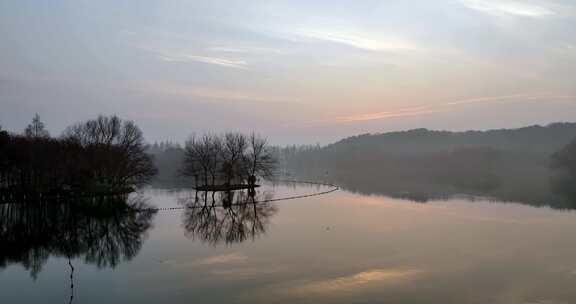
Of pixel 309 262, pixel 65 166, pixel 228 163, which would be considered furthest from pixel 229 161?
pixel 309 262

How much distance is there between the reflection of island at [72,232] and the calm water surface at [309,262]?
0.52ft

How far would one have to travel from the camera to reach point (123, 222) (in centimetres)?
2648

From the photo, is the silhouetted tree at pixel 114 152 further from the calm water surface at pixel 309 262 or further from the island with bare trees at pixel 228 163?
the calm water surface at pixel 309 262

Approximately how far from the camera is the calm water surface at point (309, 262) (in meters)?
12.5

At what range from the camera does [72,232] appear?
23.1 metres

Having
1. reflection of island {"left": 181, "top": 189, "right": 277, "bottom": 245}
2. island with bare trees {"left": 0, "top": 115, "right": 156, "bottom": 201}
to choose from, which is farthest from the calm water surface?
island with bare trees {"left": 0, "top": 115, "right": 156, "bottom": 201}

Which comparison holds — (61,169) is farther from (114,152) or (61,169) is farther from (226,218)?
(226,218)

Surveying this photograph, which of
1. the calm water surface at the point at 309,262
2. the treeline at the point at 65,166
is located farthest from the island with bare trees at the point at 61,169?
the calm water surface at the point at 309,262

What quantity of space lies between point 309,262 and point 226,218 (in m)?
12.3

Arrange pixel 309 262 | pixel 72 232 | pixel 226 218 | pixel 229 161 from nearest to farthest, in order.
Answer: pixel 309 262
pixel 72 232
pixel 226 218
pixel 229 161

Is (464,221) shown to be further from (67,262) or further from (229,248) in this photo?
(67,262)

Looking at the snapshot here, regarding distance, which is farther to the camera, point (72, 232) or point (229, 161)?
point (229, 161)

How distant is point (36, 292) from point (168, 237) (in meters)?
8.52

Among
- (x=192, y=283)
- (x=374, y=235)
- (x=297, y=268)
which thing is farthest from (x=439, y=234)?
(x=192, y=283)
